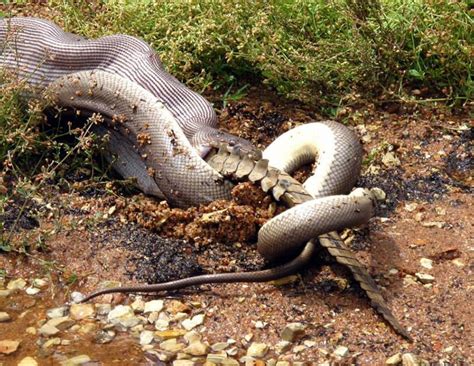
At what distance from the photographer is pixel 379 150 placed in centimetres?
613

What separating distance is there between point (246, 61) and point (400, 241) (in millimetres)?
2233

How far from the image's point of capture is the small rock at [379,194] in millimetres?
5715

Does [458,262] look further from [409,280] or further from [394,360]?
[394,360]

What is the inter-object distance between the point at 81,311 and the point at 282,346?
113 centimetres

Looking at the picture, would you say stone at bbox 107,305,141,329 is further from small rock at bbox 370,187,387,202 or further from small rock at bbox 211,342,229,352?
small rock at bbox 370,187,387,202

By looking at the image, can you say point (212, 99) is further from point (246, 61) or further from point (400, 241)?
point (400, 241)

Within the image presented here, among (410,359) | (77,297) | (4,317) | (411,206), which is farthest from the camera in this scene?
(411,206)

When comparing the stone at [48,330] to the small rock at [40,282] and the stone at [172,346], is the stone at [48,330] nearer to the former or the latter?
the small rock at [40,282]

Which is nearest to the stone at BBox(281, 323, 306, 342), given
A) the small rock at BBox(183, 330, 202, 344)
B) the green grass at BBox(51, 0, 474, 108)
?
the small rock at BBox(183, 330, 202, 344)

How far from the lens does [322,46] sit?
21.7 feet

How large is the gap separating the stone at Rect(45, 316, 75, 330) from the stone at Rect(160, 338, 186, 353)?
53 centimetres

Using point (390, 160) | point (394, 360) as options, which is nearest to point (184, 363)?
point (394, 360)

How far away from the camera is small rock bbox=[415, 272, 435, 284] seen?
16.3 ft

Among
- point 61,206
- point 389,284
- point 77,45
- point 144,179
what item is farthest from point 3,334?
point 77,45
